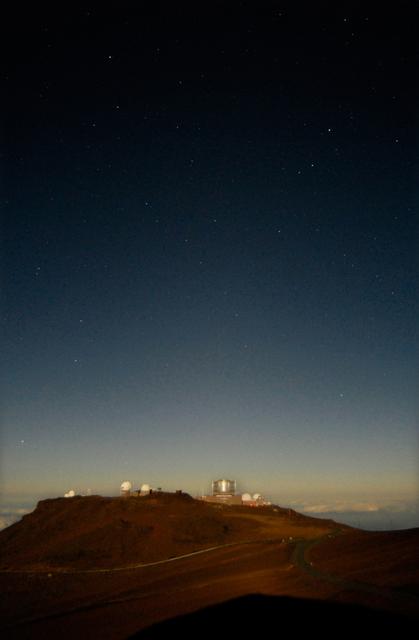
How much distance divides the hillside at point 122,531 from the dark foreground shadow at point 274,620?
12791 mm

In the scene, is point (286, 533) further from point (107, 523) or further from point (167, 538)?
point (107, 523)

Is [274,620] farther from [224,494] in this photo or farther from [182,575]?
[224,494]

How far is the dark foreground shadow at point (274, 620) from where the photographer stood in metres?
7.10

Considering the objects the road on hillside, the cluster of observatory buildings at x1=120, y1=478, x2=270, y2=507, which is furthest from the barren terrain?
the cluster of observatory buildings at x1=120, y1=478, x2=270, y2=507

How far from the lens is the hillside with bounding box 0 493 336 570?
22812 millimetres

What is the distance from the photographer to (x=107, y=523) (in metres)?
Result: 28.4

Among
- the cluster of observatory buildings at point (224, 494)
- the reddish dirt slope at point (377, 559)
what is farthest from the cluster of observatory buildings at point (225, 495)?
the reddish dirt slope at point (377, 559)

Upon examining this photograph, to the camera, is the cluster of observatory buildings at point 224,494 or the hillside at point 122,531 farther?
the cluster of observatory buildings at point 224,494

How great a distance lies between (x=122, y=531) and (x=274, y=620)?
2046cm

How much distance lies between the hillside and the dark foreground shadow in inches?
504

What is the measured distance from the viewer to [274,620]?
8102mm

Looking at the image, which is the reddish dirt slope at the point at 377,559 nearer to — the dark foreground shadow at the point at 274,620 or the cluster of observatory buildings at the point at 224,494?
the dark foreground shadow at the point at 274,620

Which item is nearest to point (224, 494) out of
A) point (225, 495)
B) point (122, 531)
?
point (225, 495)

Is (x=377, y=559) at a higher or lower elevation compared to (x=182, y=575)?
higher
